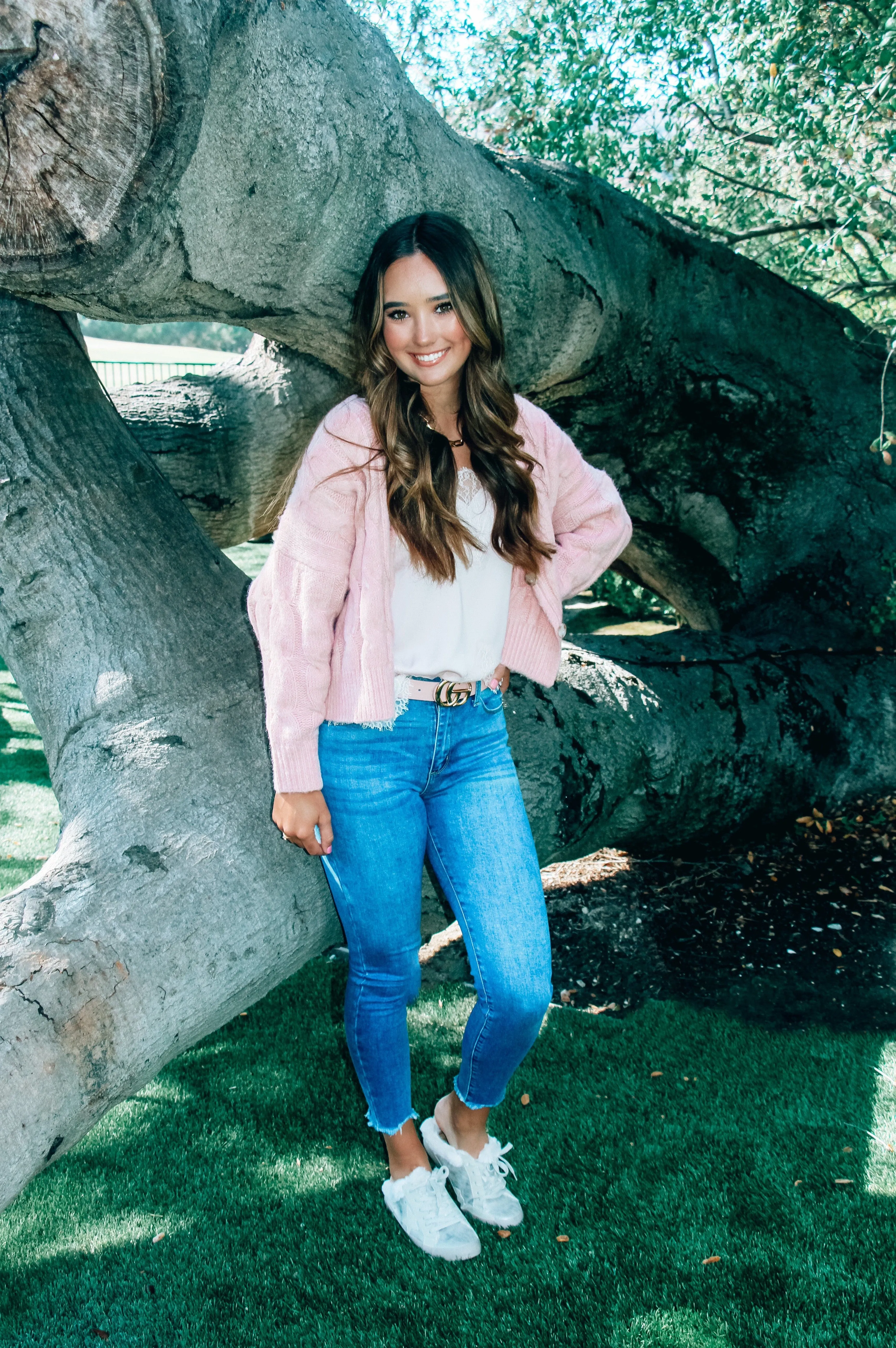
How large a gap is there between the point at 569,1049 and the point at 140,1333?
143 centimetres

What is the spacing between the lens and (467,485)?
229 centimetres

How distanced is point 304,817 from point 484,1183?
3.41 ft

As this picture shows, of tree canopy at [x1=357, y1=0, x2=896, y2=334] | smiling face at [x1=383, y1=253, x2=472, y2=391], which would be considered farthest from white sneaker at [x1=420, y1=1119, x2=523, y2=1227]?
tree canopy at [x1=357, y1=0, x2=896, y2=334]

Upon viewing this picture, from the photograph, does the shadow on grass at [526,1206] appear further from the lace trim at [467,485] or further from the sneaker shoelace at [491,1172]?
the lace trim at [467,485]

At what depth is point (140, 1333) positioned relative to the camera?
7.11 ft

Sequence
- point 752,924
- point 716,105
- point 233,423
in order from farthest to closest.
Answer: point 716,105 < point 233,423 < point 752,924

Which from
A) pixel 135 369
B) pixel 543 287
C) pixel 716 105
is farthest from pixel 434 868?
pixel 135 369

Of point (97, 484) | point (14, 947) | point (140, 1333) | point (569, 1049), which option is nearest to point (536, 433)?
point (97, 484)

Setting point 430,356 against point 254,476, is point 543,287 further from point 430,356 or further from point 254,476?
point 254,476

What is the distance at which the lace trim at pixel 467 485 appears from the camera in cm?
228

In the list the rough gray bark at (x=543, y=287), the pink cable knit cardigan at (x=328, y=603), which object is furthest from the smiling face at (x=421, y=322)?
the rough gray bark at (x=543, y=287)

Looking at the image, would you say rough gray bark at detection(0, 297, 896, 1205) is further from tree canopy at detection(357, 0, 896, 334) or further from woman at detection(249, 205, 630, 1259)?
tree canopy at detection(357, 0, 896, 334)

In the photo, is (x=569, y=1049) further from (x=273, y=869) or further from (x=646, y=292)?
(x=646, y=292)

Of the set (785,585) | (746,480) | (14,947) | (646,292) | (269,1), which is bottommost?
(14,947)
